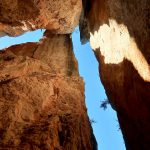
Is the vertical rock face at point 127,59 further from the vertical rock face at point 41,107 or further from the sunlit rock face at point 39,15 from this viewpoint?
the sunlit rock face at point 39,15

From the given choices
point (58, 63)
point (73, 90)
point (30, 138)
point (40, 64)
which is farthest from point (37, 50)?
point (30, 138)

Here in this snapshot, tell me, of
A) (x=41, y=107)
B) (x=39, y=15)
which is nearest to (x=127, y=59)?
(x=41, y=107)

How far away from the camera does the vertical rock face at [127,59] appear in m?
8.09

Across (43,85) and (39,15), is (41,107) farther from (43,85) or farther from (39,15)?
(39,15)

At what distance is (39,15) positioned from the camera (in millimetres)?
15500

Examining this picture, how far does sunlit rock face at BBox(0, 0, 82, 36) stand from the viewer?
14.8 metres

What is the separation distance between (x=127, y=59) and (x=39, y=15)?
23.7ft

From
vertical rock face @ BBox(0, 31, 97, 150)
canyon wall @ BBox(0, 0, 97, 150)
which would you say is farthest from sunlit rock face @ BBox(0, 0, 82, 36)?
vertical rock face @ BBox(0, 31, 97, 150)

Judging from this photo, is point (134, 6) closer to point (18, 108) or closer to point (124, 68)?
point (124, 68)

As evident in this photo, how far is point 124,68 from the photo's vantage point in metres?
10.2

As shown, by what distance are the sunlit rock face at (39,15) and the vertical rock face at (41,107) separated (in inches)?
94.1

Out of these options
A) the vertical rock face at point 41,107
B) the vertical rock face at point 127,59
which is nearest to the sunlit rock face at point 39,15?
the vertical rock face at point 41,107

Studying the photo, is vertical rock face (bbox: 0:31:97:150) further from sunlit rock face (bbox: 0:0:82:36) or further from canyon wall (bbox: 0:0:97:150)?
sunlit rock face (bbox: 0:0:82:36)

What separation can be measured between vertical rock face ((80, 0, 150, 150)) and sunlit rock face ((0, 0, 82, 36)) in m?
2.74
